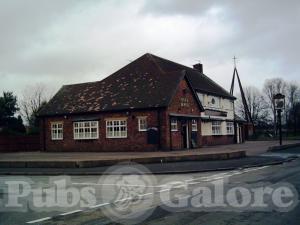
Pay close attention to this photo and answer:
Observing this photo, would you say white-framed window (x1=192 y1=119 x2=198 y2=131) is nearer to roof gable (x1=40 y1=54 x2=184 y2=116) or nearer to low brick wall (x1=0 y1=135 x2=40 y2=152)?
roof gable (x1=40 y1=54 x2=184 y2=116)

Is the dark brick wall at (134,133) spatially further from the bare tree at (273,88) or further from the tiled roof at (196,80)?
the bare tree at (273,88)

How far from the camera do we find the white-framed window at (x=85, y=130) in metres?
36.1

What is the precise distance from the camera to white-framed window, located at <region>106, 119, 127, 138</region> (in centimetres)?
3425

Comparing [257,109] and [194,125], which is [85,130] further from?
[257,109]

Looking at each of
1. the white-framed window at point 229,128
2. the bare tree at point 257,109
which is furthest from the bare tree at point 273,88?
the white-framed window at point 229,128

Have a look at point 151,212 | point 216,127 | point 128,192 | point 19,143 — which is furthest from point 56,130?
point 151,212

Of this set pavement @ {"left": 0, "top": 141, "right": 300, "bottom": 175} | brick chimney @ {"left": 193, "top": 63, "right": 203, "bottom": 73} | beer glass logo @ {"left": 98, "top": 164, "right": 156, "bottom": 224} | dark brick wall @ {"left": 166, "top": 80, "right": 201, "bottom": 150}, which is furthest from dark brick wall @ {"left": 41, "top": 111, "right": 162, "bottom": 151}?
brick chimney @ {"left": 193, "top": 63, "right": 203, "bottom": 73}

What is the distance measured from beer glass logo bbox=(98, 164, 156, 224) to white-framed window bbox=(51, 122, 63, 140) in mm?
18936

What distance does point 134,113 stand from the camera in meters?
33.7

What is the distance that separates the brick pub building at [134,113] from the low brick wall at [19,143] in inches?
156

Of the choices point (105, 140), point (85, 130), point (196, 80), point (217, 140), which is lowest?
point (217, 140)

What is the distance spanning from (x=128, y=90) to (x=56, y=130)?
8.46m

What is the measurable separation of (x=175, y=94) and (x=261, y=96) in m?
76.7

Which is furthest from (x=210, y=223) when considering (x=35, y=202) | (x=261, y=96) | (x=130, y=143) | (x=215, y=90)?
(x=261, y=96)
